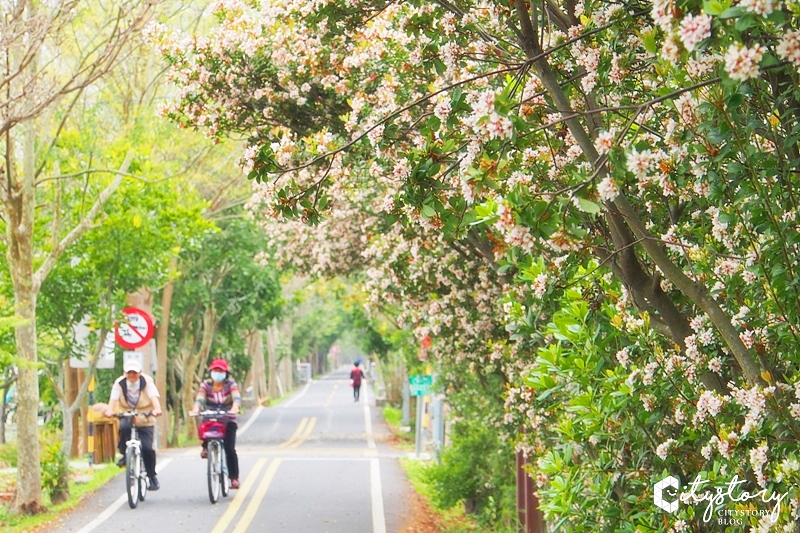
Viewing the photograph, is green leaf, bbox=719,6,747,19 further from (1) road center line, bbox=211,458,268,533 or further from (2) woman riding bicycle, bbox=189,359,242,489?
(2) woman riding bicycle, bbox=189,359,242,489

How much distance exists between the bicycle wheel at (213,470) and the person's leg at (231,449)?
0.30m

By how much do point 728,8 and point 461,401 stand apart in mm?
12258

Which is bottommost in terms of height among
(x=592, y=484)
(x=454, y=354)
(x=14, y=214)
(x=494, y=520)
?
(x=494, y=520)

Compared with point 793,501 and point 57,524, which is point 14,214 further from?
point 793,501

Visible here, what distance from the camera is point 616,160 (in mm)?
4027

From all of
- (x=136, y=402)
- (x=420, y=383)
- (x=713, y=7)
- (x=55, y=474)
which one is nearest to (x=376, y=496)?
(x=136, y=402)

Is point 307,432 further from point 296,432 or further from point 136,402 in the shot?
point 136,402

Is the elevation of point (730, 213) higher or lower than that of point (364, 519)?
higher

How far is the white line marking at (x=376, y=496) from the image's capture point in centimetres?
1273

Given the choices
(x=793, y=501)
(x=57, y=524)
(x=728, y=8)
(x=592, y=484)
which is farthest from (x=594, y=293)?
(x=57, y=524)

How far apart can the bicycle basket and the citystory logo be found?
932 cm

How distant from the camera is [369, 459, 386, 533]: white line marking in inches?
501

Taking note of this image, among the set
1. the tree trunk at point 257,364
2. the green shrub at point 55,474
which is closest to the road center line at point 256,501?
the green shrub at point 55,474

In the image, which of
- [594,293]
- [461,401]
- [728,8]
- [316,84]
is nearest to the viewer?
[728,8]
